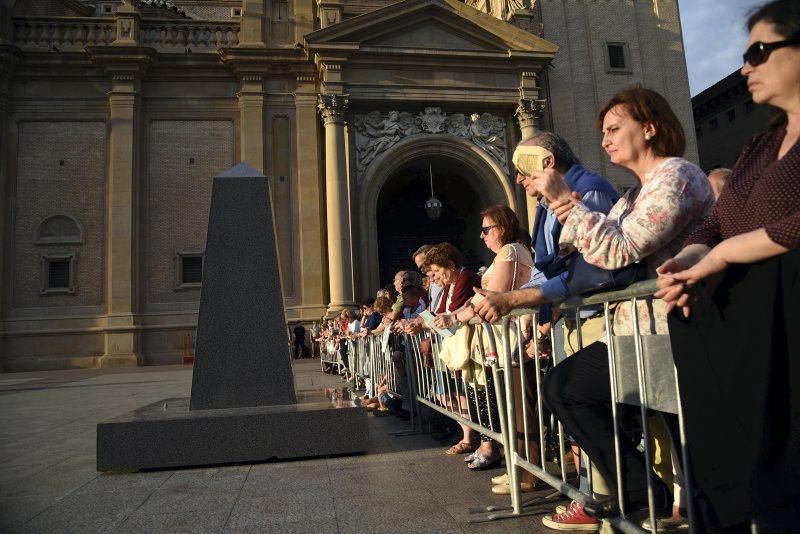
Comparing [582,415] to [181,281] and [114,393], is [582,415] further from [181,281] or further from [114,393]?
[181,281]

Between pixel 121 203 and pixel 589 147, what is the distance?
15.6 m

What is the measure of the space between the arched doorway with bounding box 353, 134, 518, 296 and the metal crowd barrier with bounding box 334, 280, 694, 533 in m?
13.3

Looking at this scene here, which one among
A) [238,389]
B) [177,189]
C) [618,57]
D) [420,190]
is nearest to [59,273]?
[177,189]

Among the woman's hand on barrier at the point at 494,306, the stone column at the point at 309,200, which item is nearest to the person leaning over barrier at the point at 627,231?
the woman's hand on barrier at the point at 494,306

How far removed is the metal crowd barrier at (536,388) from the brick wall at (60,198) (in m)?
16.2

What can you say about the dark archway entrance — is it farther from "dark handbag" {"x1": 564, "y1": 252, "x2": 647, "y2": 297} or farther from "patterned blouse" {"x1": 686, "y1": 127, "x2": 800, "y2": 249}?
"patterned blouse" {"x1": 686, "y1": 127, "x2": 800, "y2": 249}

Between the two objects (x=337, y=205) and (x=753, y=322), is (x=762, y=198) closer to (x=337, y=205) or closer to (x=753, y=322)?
(x=753, y=322)

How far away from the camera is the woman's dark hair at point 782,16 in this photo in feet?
6.46

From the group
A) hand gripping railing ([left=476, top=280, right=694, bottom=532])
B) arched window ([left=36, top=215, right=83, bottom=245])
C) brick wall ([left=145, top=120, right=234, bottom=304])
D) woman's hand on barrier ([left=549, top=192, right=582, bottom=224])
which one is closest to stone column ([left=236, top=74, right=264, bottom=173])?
brick wall ([left=145, top=120, right=234, bottom=304])

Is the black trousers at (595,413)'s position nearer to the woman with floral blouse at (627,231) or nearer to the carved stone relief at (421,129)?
the woman with floral blouse at (627,231)

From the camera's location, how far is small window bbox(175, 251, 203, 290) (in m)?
Answer: 19.3

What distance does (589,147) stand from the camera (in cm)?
2158

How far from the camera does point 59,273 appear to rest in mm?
19109

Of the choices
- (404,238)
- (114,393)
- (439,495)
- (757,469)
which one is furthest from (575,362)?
(404,238)
